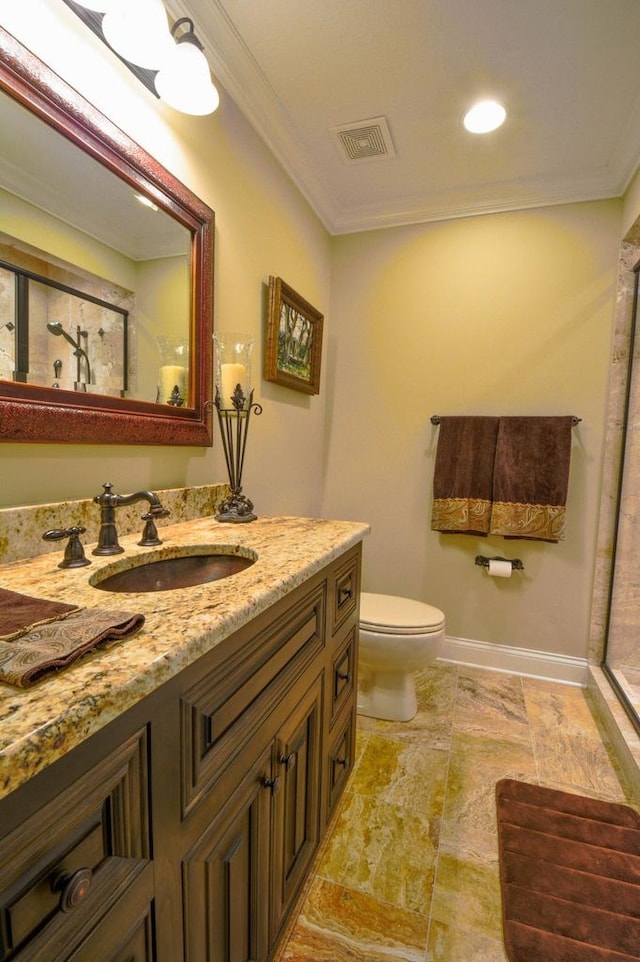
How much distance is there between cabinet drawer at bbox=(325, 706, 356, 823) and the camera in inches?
48.0

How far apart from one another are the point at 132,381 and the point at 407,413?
155 cm

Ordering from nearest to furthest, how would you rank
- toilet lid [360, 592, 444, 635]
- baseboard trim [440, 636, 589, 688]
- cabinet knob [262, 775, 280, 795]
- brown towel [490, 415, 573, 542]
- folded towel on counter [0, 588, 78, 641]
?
1. folded towel on counter [0, 588, 78, 641]
2. cabinet knob [262, 775, 280, 795]
3. toilet lid [360, 592, 444, 635]
4. brown towel [490, 415, 573, 542]
5. baseboard trim [440, 636, 589, 688]

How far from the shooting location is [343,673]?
127 cm

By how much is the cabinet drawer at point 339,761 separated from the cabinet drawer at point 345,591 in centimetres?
35

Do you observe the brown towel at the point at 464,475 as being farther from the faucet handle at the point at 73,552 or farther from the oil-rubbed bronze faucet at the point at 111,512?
the faucet handle at the point at 73,552

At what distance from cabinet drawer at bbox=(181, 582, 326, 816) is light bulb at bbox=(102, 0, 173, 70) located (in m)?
1.30

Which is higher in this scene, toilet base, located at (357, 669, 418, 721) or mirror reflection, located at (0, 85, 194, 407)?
mirror reflection, located at (0, 85, 194, 407)

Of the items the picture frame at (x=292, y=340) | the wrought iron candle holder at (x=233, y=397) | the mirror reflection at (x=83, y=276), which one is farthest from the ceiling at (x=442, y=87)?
the wrought iron candle holder at (x=233, y=397)

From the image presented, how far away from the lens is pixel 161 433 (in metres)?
1.23

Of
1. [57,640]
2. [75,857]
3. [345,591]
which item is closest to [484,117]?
[345,591]

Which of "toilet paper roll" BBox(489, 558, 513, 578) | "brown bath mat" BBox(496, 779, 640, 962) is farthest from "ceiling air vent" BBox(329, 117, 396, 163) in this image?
"brown bath mat" BBox(496, 779, 640, 962)

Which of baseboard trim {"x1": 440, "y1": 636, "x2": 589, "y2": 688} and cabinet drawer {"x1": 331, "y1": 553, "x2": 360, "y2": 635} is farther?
baseboard trim {"x1": 440, "y1": 636, "x2": 589, "y2": 688}

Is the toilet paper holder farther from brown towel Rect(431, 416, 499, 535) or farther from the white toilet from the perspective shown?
the white toilet

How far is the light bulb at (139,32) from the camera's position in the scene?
0.94 m
